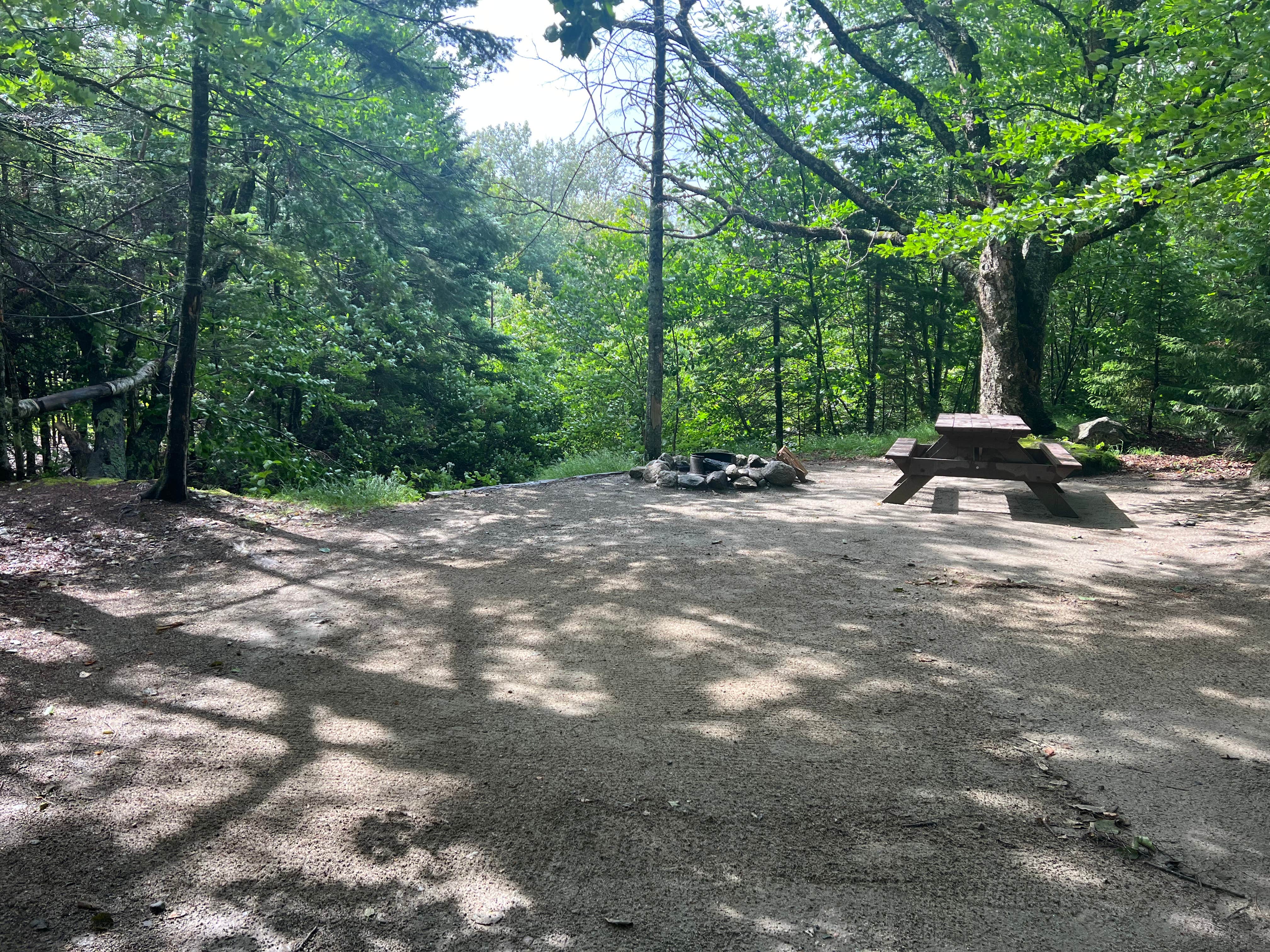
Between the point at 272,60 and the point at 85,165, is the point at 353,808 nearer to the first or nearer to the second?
the point at 272,60

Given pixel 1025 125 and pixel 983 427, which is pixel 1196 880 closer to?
pixel 983 427

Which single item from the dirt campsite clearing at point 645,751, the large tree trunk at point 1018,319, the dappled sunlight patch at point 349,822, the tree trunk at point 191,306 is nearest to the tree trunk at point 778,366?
the large tree trunk at point 1018,319

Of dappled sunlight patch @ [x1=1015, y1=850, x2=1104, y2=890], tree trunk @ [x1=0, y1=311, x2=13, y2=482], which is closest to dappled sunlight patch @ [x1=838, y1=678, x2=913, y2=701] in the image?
dappled sunlight patch @ [x1=1015, y1=850, x2=1104, y2=890]

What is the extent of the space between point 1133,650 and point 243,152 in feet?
30.5

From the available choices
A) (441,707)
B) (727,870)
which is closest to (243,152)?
(441,707)

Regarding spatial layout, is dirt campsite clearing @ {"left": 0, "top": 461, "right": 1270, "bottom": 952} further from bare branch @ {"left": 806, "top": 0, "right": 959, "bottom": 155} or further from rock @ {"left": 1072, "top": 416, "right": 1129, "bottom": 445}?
bare branch @ {"left": 806, "top": 0, "right": 959, "bottom": 155}

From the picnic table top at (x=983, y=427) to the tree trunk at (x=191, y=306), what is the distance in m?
6.76

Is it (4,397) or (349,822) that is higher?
(4,397)

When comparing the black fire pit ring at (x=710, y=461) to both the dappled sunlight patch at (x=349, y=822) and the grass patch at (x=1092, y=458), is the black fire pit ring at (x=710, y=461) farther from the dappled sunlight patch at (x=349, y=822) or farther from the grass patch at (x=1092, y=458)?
the dappled sunlight patch at (x=349, y=822)

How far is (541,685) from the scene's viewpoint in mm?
3463

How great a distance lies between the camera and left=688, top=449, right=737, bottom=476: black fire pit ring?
9367 mm

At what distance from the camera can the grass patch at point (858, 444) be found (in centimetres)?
1239

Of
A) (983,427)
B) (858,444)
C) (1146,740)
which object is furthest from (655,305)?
(1146,740)

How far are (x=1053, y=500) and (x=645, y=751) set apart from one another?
5449mm
